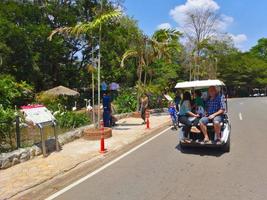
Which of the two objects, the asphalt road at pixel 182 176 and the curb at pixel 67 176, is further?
the curb at pixel 67 176

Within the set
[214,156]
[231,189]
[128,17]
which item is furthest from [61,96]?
[231,189]

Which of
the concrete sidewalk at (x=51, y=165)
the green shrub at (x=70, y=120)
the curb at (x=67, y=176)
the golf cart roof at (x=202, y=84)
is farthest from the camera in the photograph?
the green shrub at (x=70, y=120)

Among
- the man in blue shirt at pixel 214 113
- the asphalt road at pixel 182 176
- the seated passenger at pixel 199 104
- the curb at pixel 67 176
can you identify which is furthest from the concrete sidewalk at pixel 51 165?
the man in blue shirt at pixel 214 113

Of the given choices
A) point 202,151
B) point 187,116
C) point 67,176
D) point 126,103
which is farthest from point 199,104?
point 126,103

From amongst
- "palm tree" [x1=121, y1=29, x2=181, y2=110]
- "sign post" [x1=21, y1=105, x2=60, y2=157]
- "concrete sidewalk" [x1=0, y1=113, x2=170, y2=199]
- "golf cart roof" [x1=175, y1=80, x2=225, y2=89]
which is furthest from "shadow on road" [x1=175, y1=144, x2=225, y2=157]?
"palm tree" [x1=121, y1=29, x2=181, y2=110]

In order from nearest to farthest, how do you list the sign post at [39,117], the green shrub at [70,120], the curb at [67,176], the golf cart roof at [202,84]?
1. the curb at [67,176]
2. the sign post at [39,117]
3. the golf cart roof at [202,84]
4. the green shrub at [70,120]

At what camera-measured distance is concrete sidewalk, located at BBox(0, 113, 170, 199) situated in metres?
7.81

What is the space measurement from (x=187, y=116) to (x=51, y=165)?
422cm

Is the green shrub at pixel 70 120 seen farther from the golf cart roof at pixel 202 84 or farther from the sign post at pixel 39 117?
the golf cart roof at pixel 202 84

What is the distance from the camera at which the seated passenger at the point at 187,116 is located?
1091 centimetres

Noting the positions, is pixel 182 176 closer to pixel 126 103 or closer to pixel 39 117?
pixel 39 117

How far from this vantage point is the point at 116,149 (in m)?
11.9

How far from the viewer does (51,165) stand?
31.5 feet

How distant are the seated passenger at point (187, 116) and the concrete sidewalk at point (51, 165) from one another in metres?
2.32
